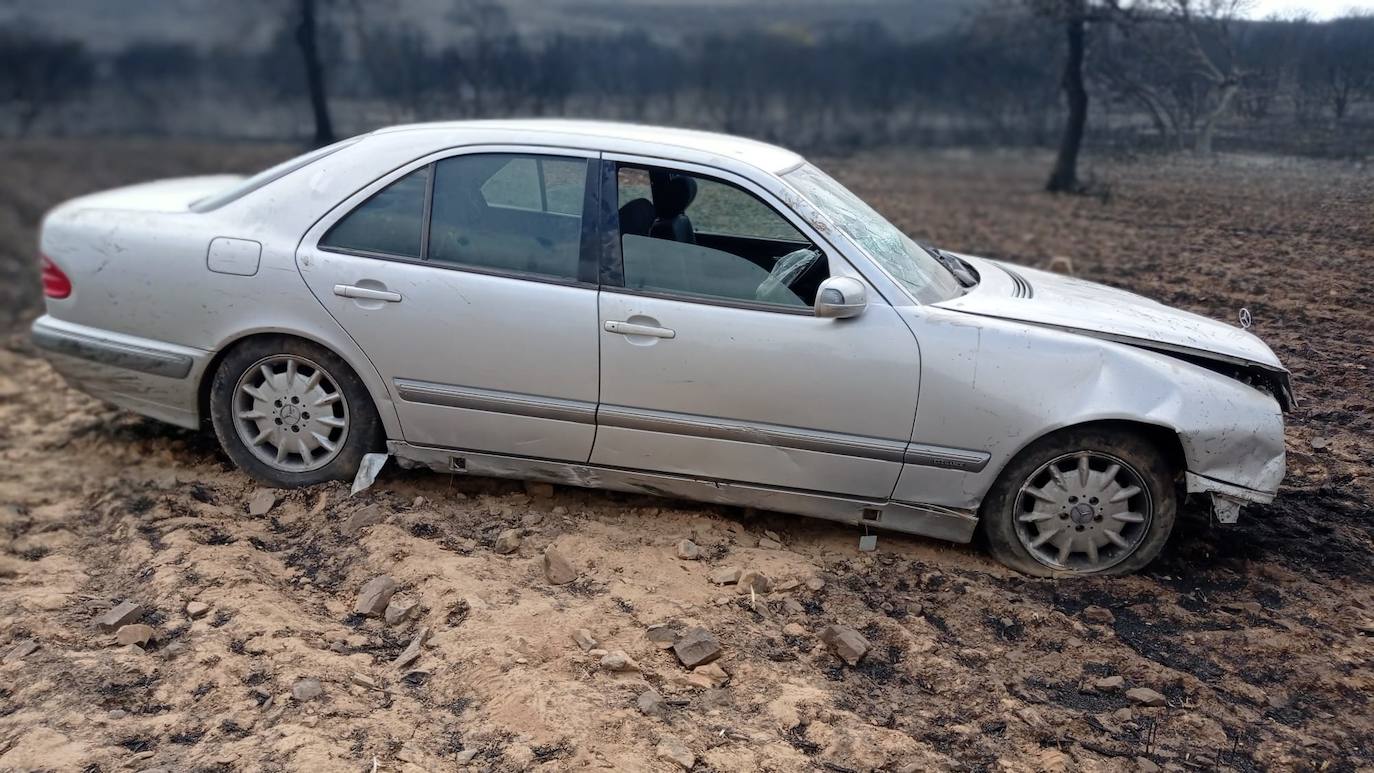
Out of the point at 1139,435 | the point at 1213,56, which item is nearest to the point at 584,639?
the point at 1139,435

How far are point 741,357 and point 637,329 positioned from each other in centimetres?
39

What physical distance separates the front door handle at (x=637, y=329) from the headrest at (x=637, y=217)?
361 mm

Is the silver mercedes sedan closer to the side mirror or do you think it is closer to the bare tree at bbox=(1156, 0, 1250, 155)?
the side mirror

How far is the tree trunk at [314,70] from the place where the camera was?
9109 mm

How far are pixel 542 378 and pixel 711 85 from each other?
6.08 meters

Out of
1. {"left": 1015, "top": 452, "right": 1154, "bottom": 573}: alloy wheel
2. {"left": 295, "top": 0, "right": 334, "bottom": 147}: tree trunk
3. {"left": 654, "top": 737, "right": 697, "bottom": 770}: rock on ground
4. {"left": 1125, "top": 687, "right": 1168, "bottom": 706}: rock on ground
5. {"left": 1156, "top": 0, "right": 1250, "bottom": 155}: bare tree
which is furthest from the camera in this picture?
{"left": 295, "top": 0, "right": 334, "bottom": 147}: tree trunk

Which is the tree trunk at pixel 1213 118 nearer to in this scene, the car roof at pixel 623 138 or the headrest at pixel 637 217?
the car roof at pixel 623 138

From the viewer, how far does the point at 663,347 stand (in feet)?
12.4

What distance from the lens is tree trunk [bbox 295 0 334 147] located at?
9109 millimetres

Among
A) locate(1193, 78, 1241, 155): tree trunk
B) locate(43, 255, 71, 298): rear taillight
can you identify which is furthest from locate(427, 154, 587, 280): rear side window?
locate(1193, 78, 1241, 155): tree trunk

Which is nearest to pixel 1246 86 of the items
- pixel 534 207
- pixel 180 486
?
pixel 534 207

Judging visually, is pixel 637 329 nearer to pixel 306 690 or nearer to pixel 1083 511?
pixel 306 690

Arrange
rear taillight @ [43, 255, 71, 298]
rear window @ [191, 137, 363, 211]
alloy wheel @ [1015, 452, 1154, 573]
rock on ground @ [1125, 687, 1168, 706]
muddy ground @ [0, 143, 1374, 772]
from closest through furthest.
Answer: muddy ground @ [0, 143, 1374, 772], rock on ground @ [1125, 687, 1168, 706], alloy wheel @ [1015, 452, 1154, 573], rear window @ [191, 137, 363, 211], rear taillight @ [43, 255, 71, 298]

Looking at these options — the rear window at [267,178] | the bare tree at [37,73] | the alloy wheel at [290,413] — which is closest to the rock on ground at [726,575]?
the alloy wheel at [290,413]
